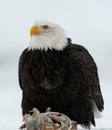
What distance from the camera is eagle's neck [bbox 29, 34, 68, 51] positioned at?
6.28m

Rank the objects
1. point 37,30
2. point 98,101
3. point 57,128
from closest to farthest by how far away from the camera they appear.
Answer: point 57,128 < point 37,30 < point 98,101

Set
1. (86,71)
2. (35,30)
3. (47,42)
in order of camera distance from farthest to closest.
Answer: (86,71) → (47,42) → (35,30)

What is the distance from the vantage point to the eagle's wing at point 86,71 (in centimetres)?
650

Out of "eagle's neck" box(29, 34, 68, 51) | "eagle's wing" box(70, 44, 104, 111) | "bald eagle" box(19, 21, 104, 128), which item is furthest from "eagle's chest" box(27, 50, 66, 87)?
"eagle's wing" box(70, 44, 104, 111)

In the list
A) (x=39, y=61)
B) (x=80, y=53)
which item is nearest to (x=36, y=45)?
(x=39, y=61)

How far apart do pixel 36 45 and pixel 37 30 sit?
0.19 meters

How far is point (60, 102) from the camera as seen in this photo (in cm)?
643

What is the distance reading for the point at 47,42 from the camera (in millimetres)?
6289

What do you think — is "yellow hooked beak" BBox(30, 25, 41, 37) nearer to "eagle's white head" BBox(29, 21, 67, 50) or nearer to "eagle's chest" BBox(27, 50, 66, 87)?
"eagle's white head" BBox(29, 21, 67, 50)

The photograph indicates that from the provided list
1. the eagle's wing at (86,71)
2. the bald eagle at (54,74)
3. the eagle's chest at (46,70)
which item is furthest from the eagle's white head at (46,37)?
the eagle's wing at (86,71)

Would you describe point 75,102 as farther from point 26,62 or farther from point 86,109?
point 26,62

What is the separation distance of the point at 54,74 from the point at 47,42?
37 cm

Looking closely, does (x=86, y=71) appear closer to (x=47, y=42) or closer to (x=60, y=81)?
(x=60, y=81)

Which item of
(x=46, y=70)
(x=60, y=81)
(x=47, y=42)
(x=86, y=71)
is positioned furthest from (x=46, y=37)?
(x=86, y=71)
